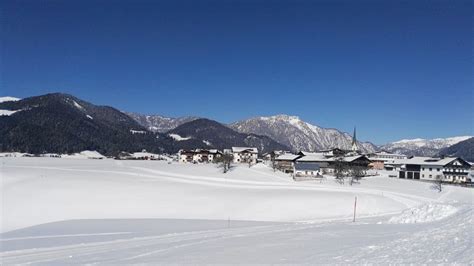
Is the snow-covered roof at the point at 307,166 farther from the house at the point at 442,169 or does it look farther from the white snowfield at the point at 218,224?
the white snowfield at the point at 218,224

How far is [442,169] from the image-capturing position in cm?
9562

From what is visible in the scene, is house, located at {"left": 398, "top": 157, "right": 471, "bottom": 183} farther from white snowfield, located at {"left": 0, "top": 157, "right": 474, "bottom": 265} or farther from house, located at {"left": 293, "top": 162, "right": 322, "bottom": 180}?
white snowfield, located at {"left": 0, "top": 157, "right": 474, "bottom": 265}

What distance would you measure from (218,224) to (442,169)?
253ft

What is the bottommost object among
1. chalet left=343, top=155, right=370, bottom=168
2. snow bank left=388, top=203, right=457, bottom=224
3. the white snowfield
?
the white snowfield

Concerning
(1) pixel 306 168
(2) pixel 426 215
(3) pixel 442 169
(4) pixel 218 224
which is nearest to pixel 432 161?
(3) pixel 442 169

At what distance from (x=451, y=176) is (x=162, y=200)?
73581 millimetres

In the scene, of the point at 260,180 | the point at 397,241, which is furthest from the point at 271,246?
the point at 260,180

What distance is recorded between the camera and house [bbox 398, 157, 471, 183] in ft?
313

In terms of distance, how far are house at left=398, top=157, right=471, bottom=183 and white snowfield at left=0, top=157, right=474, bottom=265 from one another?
22.5 m

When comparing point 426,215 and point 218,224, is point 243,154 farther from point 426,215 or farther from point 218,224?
point 426,215

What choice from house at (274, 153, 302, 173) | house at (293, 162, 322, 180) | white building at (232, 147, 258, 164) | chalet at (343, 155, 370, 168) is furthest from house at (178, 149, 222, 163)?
chalet at (343, 155, 370, 168)

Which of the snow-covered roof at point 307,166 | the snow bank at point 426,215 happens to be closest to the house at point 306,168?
the snow-covered roof at point 307,166

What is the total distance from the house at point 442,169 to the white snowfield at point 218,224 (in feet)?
74.0

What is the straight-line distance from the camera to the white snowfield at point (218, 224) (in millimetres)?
16109
